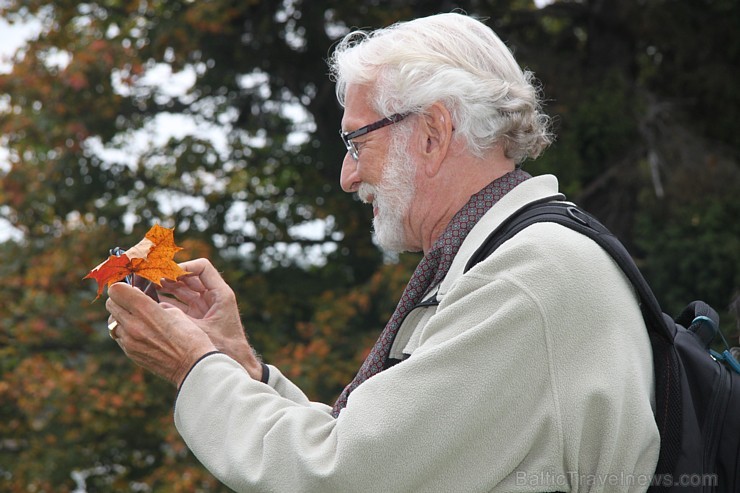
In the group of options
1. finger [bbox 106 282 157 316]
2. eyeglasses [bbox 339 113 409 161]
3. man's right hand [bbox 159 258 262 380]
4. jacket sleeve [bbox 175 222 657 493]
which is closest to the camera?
jacket sleeve [bbox 175 222 657 493]

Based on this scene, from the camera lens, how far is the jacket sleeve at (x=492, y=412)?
5.45ft

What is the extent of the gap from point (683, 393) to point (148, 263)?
3.74 ft

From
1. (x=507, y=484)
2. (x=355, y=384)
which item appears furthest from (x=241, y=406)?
(x=507, y=484)

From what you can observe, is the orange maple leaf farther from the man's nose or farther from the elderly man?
the man's nose

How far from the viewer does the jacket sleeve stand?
1.66 meters

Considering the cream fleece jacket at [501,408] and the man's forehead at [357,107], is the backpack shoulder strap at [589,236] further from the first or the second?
the man's forehead at [357,107]

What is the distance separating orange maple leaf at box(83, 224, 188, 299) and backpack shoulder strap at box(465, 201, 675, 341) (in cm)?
72

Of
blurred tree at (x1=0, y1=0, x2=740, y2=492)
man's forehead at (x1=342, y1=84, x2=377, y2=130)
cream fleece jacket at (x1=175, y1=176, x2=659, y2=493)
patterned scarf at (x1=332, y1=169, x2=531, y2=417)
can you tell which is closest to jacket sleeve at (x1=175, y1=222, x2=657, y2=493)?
cream fleece jacket at (x1=175, y1=176, x2=659, y2=493)

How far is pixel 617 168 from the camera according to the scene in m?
8.00

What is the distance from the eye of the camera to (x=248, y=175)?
891 cm

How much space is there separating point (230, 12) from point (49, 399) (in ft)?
11.0

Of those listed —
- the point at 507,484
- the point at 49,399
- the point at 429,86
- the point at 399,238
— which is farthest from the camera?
the point at 49,399

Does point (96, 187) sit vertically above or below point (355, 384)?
below

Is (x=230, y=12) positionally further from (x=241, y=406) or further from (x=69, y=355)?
(x=241, y=406)
